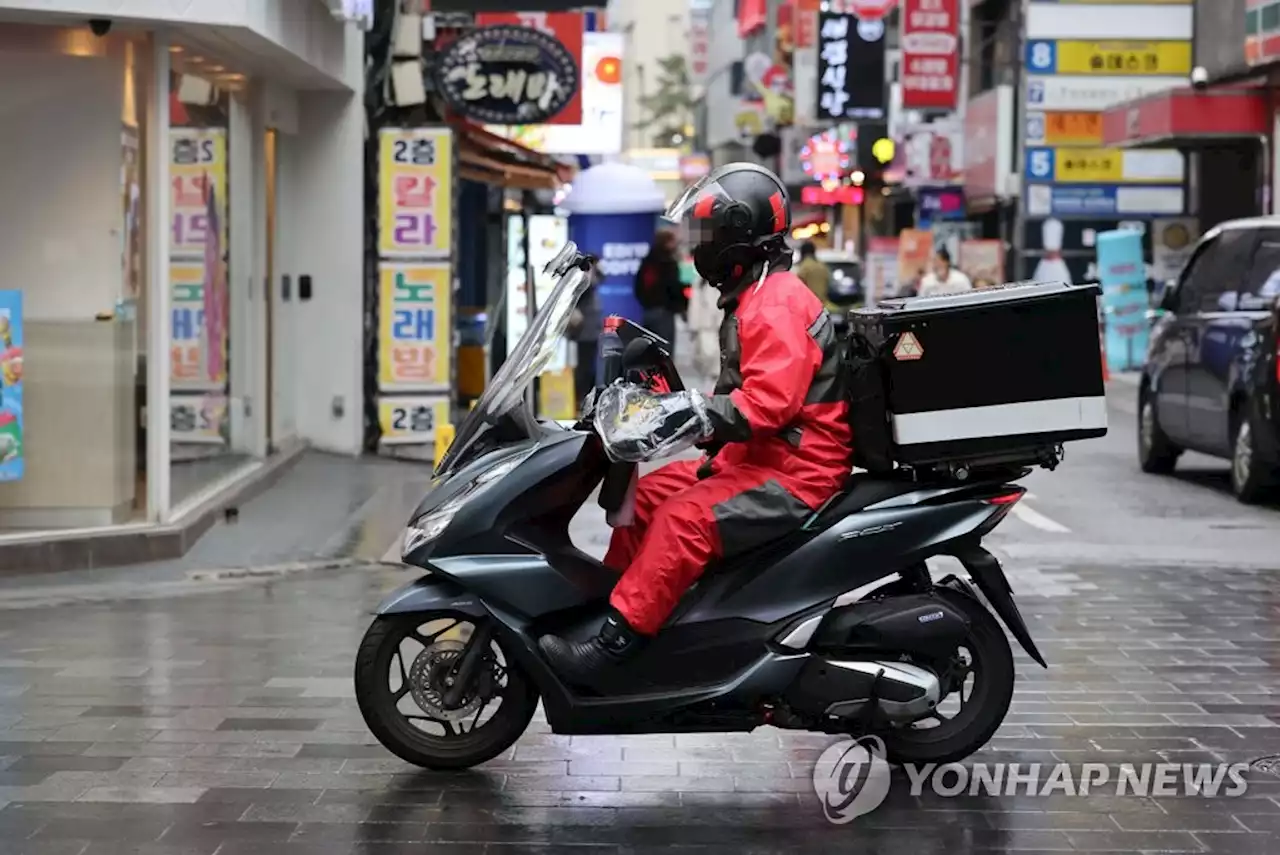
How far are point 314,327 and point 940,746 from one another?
37.4 ft

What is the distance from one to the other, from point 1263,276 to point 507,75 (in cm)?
645

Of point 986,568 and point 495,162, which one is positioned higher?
point 495,162

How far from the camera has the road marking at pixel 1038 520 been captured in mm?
13023

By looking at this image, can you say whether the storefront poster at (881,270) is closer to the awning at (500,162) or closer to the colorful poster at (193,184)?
the awning at (500,162)

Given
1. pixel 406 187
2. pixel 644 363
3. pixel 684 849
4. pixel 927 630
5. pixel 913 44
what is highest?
pixel 913 44

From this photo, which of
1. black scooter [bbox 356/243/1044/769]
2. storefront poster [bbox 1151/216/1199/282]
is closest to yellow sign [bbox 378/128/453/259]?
black scooter [bbox 356/243/1044/769]

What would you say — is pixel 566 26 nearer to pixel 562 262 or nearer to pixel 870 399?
pixel 562 262

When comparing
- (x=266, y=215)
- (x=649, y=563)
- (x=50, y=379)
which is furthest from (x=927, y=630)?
(x=266, y=215)

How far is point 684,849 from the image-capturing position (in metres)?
5.67

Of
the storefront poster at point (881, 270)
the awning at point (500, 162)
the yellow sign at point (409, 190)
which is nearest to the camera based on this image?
the yellow sign at point (409, 190)

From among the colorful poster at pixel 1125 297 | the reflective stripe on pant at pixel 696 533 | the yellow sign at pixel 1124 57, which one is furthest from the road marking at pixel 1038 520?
the yellow sign at pixel 1124 57

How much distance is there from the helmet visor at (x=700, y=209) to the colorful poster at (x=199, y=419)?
6064 mm

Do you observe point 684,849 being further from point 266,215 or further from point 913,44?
point 913,44

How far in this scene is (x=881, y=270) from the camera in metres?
42.3
